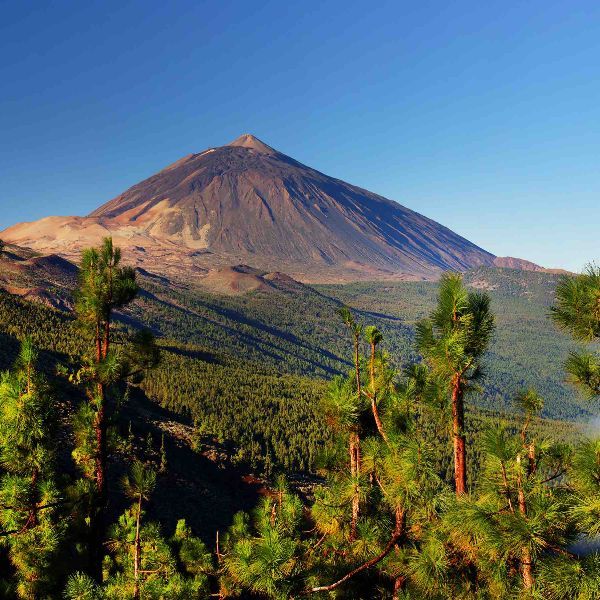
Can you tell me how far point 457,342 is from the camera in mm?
7551

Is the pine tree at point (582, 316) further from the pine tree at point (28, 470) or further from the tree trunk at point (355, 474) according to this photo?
the pine tree at point (28, 470)

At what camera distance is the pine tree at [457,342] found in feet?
25.3

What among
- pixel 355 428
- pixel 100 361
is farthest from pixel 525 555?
pixel 100 361

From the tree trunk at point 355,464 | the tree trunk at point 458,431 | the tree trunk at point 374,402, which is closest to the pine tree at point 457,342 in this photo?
the tree trunk at point 458,431

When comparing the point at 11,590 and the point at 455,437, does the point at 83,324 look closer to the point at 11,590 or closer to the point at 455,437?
the point at 11,590

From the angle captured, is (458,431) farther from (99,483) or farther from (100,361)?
(99,483)

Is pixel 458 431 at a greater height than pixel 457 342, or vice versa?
pixel 457 342

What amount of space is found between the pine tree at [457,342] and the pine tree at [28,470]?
8.47m

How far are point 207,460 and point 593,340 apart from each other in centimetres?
8686

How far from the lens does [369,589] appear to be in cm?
882

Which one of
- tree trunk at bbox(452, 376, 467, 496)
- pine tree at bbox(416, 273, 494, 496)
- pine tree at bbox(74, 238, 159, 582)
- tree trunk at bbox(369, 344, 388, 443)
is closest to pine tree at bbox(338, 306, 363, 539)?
tree trunk at bbox(369, 344, 388, 443)

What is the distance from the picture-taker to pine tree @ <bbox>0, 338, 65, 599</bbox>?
33.0 feet

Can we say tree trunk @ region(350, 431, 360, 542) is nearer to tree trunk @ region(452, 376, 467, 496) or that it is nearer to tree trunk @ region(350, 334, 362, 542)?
tree trunk @ region(350, 334, 362, 542)

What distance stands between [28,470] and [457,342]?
993 cm
